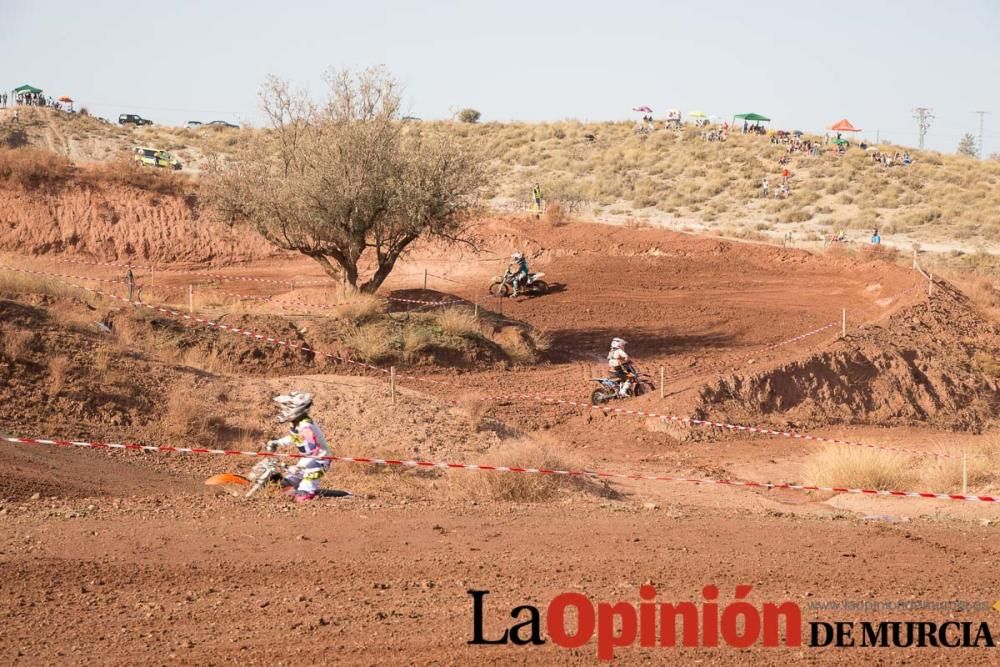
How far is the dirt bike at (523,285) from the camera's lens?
3238cm

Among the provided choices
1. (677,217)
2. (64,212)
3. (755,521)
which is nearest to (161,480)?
(755,521)

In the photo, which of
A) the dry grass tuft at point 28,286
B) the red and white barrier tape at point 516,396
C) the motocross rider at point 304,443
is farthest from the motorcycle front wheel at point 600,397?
the dry grass tuft at point 28,286

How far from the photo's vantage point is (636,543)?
10609 mm

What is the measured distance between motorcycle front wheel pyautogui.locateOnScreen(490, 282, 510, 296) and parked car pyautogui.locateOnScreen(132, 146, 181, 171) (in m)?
19.8

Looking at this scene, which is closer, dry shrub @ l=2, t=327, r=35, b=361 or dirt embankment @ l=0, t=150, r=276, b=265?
dry shrub @ l=2, t=327, r=35, b=361

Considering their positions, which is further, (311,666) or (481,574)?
(481,574)

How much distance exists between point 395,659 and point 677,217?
1859 inches

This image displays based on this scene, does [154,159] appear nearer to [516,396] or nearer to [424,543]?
[516,396]

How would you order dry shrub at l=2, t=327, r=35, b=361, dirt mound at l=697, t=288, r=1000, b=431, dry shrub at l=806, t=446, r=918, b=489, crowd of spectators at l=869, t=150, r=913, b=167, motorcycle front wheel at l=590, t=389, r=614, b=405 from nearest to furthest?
dry shrub at l=806, t=446, r=918, b=489 → dry shrub at l=2, t=327, r=35, b=361 → motorcycle front wheel at l=590, t=389, r=614, b=405 → dirt mound at l=697, t=288, r=1000, b=431 → crowd of spectators at l=869, t=150, r=913, b=167

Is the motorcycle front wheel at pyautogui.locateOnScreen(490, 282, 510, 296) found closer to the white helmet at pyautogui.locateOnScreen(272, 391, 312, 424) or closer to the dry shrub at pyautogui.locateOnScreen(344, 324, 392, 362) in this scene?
the dry shrub at pyautogui.locateOnScreen(344, 324, 392, 362)

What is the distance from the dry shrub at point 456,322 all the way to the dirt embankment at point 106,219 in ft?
46.4

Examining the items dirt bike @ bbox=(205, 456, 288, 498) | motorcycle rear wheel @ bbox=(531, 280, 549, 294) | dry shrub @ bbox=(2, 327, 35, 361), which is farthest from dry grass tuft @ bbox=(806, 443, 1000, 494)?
motorcycle rear wheel @ bbox=(531, 280, 549, 294)

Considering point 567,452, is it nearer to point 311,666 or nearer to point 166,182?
point 311,666

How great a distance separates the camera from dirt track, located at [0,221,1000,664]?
7.72 m
